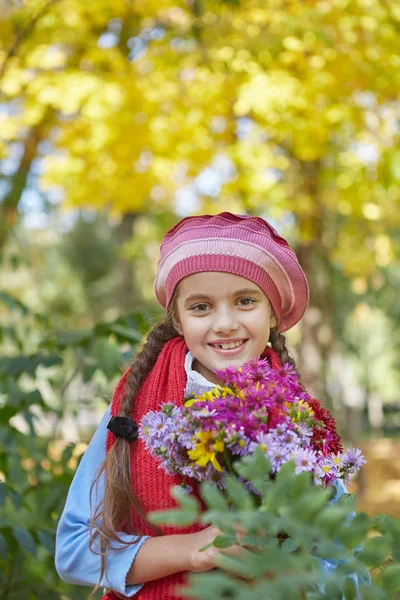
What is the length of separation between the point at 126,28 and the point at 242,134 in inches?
65.9

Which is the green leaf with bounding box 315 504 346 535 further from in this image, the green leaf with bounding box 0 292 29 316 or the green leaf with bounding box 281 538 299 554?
the green leaf with bounding box 0 292 29 316

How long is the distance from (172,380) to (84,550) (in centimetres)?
42

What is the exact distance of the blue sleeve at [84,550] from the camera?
1554mm

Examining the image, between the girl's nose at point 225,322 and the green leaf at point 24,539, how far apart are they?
117 centimetres

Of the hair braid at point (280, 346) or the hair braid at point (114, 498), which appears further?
the hair braid at point (280, 346)

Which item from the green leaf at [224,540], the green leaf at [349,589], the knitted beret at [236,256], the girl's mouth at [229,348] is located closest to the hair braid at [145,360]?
the knitted beret at [236,256]

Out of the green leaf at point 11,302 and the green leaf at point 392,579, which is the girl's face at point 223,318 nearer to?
the green leaf at point 392,579

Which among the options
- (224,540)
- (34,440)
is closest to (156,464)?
(224,540)

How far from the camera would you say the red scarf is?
1.56 metres

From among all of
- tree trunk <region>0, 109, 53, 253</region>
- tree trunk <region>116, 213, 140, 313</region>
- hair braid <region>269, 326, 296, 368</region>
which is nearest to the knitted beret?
hair braid <region>269, 326, 296, 368</region>

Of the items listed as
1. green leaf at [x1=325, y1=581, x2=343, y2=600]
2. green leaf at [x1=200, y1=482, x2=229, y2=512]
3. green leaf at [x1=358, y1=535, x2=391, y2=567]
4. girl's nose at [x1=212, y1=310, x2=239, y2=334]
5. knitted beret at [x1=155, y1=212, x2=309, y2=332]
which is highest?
knitted beret at [x1=155, y1=212, x2=309, y2=332]

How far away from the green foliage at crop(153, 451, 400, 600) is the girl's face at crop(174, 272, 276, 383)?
0.64 meters

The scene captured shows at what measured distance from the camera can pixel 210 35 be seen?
588 cm

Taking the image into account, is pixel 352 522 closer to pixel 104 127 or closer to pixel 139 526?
pixel 139 526
